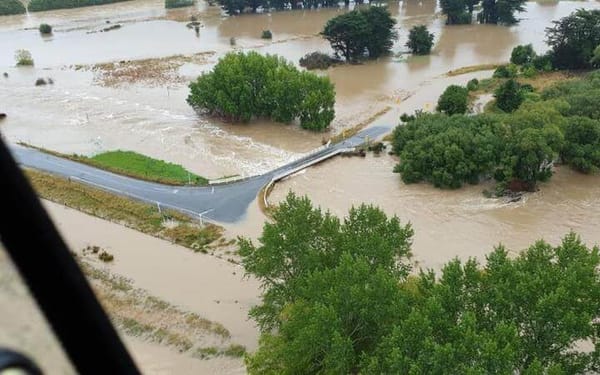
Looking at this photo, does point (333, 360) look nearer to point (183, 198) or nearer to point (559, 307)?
point (559, 307)

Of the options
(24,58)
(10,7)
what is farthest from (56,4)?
(24,58)

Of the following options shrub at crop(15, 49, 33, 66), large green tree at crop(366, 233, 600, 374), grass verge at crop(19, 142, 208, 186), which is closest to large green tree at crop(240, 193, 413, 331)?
large green tree at crop(366, 233, 600, 374)

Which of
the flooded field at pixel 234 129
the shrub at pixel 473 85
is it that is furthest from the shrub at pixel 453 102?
the shrub at pixel 473 85

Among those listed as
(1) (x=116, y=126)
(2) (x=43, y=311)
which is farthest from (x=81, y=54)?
(2) (x=43, y=311)

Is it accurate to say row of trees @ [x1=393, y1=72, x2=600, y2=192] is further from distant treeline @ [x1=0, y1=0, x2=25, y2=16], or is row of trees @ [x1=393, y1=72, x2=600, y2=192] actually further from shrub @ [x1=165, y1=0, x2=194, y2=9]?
distant treeline @ [x1=0, y1=0, x2=25, y2=16]

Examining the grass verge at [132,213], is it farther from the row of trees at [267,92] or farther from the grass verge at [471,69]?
the grass verge at [471,69]
